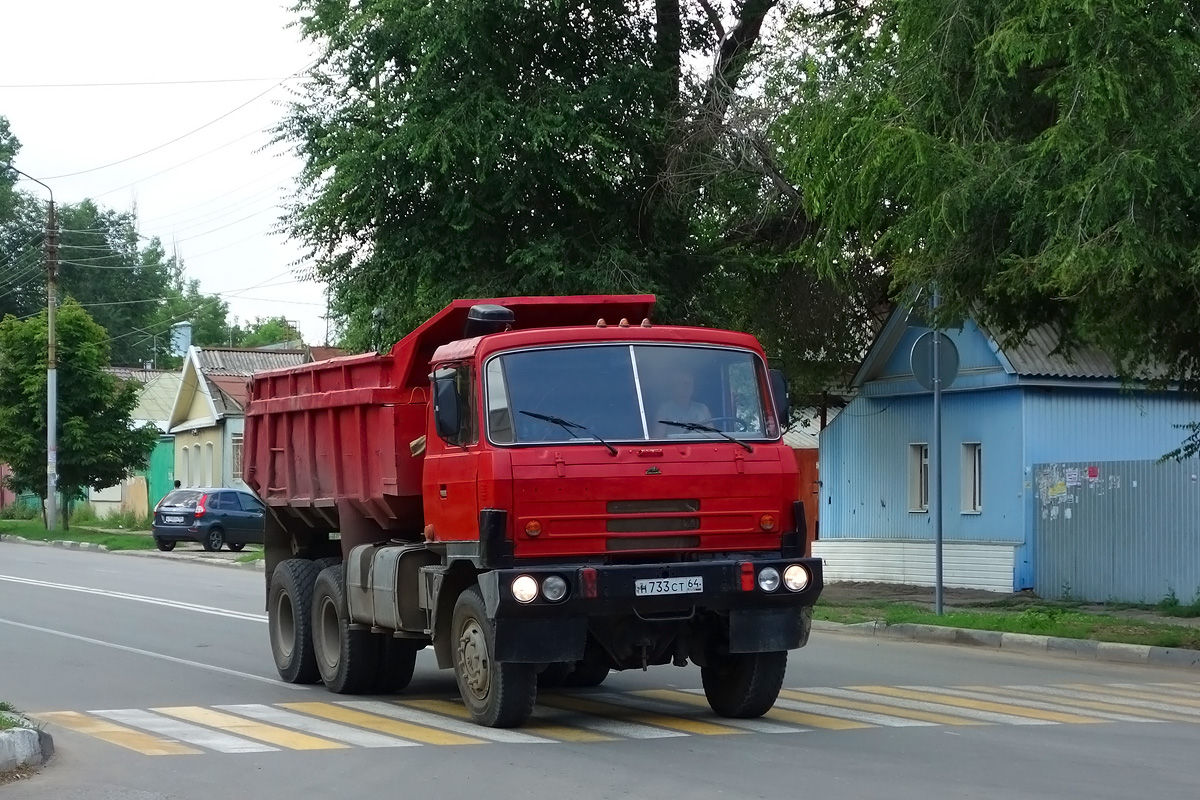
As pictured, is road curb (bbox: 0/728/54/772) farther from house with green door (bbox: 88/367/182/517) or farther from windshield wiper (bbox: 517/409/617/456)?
house with green door (bbox: 88/367/182/517)

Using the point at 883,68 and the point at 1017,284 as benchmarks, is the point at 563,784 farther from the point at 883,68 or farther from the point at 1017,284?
the point at 883,68

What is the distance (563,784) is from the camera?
820 cm

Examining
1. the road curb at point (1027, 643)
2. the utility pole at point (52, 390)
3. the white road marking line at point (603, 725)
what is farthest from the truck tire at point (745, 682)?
the utility pole at point (52, 390)

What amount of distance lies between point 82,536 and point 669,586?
127 feet

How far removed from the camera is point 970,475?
24.9m

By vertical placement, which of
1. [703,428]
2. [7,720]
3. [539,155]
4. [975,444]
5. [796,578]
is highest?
[539,155]

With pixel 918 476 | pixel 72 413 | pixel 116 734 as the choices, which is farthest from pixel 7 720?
pixel 72 413

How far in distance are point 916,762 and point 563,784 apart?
1.96 metres

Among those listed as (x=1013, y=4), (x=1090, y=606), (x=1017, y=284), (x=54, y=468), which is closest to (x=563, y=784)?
(x=1017, y=284)

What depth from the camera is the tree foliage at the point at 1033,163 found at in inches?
513

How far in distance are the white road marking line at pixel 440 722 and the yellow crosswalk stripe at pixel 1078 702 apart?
13.3 feet

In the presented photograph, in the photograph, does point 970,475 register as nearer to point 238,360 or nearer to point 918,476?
point 918,476

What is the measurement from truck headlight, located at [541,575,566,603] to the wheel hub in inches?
23.3

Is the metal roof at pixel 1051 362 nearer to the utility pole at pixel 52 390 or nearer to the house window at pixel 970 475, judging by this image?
the house window at pixel 970 475
